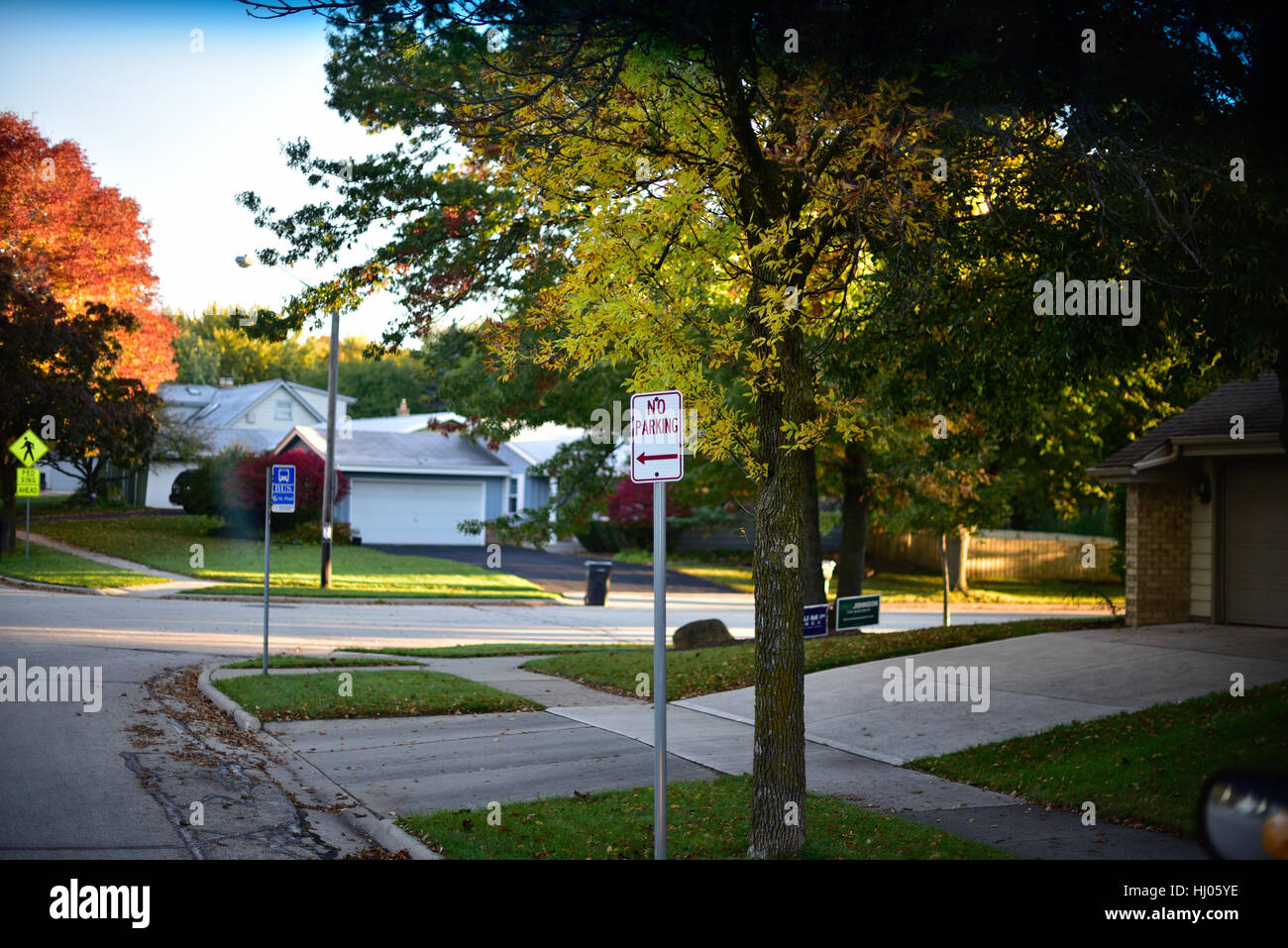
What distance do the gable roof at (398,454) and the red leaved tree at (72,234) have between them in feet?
21.1

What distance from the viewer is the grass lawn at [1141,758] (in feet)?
25.8

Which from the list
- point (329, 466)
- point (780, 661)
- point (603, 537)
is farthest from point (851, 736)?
point (603, 537)

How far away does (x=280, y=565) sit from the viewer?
30953 millimetres

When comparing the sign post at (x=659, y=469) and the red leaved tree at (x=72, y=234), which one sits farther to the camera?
the red leaved tree at (x=72, y=234)

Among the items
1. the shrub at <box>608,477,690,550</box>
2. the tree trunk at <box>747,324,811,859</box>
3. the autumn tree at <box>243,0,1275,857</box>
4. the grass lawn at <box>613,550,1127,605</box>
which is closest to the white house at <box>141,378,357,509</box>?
the shrub at <box>608,477,690,550</box>

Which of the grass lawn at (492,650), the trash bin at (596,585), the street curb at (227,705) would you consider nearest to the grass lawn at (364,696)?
the street curb at (227,705)

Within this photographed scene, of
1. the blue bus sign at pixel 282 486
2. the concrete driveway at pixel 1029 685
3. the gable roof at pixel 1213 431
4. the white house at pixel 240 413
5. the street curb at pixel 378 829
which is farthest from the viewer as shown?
the white house at pixel 240 413

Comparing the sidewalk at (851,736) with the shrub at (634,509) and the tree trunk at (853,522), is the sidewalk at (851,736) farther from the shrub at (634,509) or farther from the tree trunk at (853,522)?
the shrub at (634,509)

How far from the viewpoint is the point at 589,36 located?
7188 mm

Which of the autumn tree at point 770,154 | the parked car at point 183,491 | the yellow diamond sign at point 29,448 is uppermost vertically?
the autumn tree at point 770,154

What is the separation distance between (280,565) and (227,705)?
20.2m

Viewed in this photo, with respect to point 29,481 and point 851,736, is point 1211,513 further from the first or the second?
point 29,481
